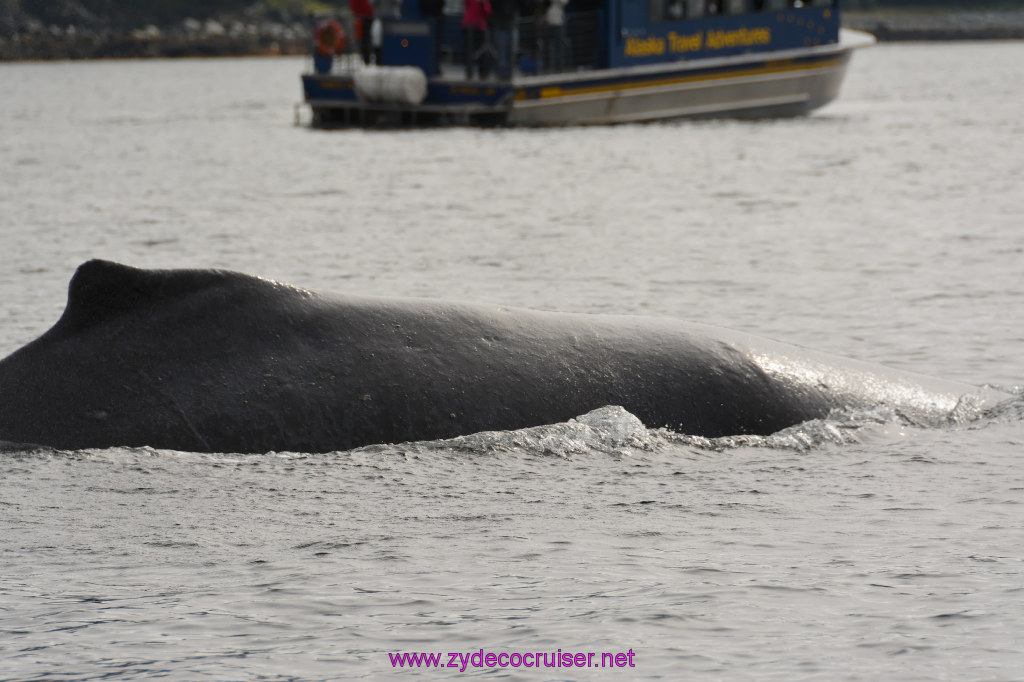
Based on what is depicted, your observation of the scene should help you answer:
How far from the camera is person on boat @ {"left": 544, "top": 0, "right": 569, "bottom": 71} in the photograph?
32.2 meters

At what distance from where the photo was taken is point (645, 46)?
33.2m

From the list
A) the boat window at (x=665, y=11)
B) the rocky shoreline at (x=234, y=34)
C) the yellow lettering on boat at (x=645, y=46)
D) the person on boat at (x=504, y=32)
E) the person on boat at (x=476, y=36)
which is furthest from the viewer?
the rocky shoreline at (x=234, y=34)

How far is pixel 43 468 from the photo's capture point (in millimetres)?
6242

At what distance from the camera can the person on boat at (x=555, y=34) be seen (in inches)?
1268

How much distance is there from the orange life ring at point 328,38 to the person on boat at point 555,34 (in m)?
5.74

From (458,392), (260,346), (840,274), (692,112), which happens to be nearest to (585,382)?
(458,392)

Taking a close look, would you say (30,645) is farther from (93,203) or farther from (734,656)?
(93,203)

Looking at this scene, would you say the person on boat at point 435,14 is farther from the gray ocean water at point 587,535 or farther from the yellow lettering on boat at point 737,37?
the gray ocean water at point 587,535

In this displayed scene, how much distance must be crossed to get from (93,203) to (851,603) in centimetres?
1784

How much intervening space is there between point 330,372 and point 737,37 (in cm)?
2928

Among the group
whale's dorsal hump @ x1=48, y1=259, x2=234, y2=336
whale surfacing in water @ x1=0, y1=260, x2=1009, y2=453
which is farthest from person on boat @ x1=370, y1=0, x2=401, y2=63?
whale's dorsal hump @ x1=48, y1=259, x2=234, y2=336

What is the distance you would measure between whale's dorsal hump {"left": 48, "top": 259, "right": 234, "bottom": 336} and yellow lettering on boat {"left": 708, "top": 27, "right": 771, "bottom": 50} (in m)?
29.0

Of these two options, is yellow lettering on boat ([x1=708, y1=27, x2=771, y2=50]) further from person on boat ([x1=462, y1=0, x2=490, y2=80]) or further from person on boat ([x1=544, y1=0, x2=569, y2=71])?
person on boat ([x1=462, y1=0, x2=490, y2=80])

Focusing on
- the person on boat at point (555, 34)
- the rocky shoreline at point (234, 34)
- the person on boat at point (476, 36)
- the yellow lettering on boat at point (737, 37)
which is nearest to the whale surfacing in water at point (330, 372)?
the person on boat at point (555, 34)
